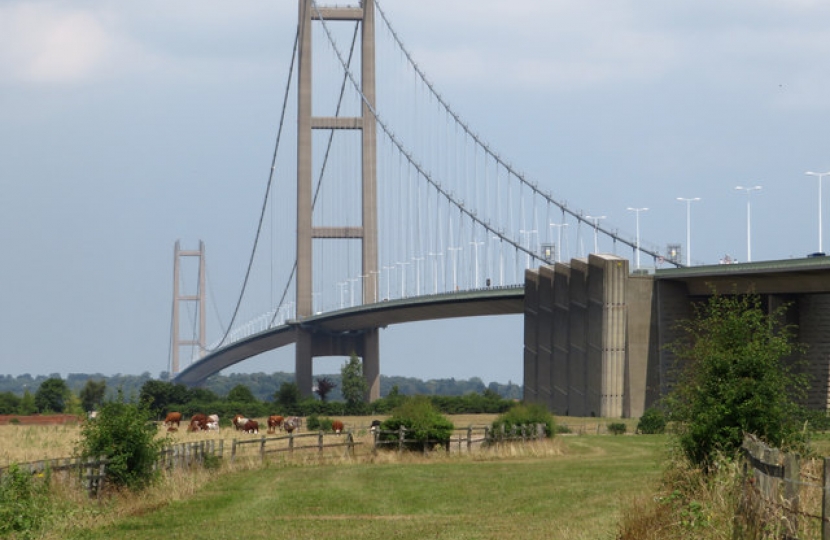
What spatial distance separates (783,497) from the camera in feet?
45.5

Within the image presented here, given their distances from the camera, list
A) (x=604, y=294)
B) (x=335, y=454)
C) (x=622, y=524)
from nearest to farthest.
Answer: (x=622, y=524), (x=335, y=454), (x=604, y=294)

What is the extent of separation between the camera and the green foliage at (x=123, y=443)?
95.4 ft

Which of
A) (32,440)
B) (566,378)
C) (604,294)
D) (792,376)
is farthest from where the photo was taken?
(566,378)

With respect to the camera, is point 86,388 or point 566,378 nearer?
point 566,378

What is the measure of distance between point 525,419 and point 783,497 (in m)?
40.6

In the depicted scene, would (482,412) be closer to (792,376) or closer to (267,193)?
(267,193)

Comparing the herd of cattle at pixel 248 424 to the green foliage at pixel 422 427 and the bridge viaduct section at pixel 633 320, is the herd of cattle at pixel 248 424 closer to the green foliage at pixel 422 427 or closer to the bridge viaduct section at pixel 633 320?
the green foliage at pixel 422 427

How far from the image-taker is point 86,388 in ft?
451

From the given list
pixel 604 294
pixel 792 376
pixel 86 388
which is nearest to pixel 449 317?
pixel 604 294

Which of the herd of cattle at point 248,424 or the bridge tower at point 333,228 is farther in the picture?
the bridge tower at point 333,228

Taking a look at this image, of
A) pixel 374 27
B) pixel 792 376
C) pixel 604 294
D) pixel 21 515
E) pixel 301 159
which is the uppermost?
pixel 374 27

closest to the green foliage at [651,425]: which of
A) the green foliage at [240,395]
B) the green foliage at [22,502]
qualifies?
the green foliage at [22,502]

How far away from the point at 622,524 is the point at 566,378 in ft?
270

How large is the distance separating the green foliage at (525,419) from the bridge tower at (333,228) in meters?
72.2
